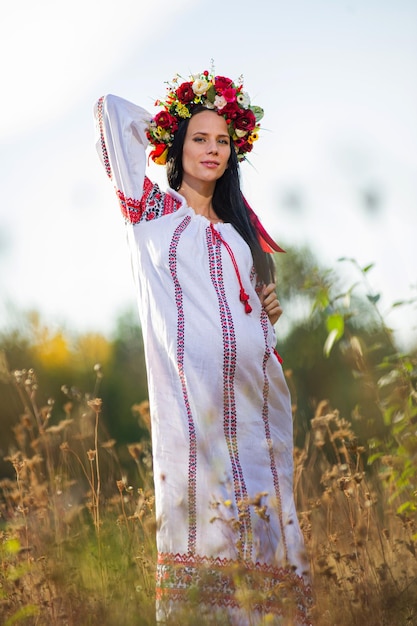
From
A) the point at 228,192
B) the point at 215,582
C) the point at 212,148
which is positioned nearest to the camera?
the point at 215,582

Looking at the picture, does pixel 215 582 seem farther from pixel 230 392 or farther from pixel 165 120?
pixel 165 120

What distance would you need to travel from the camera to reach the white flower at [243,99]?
4395 millimetres

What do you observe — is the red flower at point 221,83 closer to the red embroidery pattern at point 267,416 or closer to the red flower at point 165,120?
the red flower at point 165,120

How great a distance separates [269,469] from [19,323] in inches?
294

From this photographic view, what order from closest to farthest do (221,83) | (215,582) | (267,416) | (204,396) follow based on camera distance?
(215,582)
(204,396)
(267,416)
(221,83)

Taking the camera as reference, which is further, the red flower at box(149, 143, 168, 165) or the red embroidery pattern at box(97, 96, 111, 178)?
the red flower at box(149, 143, 168, 165)

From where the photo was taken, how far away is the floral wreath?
4242mm

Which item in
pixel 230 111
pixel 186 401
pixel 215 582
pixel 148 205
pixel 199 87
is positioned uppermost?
pixel 199 87

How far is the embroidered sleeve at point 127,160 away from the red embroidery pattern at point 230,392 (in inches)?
12.1

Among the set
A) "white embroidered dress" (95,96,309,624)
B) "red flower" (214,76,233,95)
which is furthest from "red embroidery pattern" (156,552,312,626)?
"red flower" (214,76,233,95)

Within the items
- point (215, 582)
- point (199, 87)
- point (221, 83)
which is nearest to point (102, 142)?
point (199, 87)

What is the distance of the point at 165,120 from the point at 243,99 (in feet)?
1.38

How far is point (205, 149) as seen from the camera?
416 cm

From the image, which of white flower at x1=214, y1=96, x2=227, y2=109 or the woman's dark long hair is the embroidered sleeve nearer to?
the woman's dark long hair
